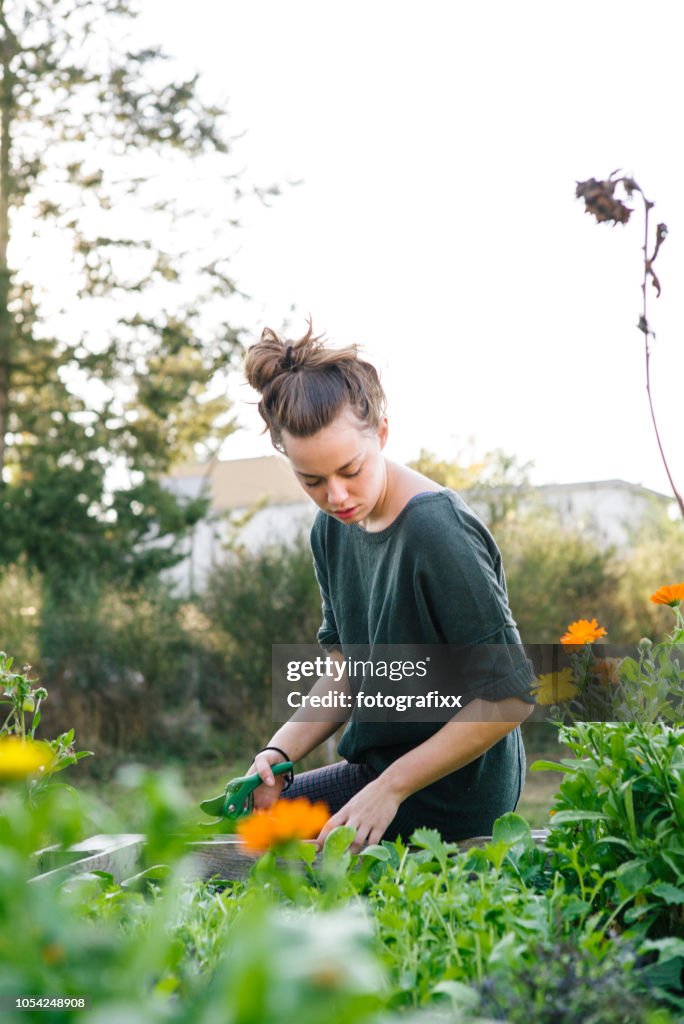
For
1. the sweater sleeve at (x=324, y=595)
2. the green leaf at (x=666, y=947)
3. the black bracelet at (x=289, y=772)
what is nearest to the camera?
the green leaf at (x=666, y=947)

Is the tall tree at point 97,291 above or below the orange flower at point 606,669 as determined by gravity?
above

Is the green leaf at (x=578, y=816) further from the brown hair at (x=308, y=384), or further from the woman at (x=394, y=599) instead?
the brown hair at (x=308, y=384)

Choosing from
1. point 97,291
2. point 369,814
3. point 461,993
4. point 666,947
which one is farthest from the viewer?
point 97,291

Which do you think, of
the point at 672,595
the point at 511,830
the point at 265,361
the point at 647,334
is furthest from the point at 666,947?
the point at 265,361

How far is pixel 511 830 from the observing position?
116 cm

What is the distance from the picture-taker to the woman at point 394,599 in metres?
1.58

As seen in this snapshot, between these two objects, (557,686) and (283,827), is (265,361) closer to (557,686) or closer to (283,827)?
(557,686)

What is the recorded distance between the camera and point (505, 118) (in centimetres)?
877

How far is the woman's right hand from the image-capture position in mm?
1775

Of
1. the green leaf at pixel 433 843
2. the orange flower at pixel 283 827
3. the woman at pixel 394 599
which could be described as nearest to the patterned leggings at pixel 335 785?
the woman at pixel 394 599

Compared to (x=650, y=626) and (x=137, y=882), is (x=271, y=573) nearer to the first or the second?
(x=650, y=626)

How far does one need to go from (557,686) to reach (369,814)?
1.27 feet

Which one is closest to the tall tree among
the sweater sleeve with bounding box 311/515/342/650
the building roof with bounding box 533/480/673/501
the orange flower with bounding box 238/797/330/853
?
the building roof with bounding box 533/480/673/501

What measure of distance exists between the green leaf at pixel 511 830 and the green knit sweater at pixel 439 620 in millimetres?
403
